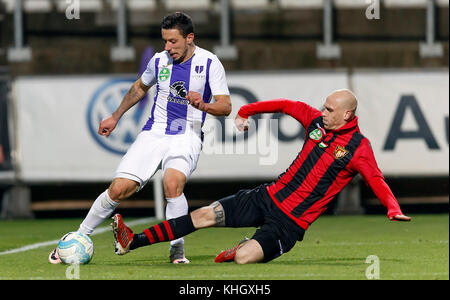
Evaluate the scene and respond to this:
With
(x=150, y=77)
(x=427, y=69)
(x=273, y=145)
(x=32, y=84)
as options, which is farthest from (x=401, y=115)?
(x=150, y=77)

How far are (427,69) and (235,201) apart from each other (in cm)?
719

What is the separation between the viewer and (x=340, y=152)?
7906mm

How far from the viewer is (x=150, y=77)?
8.66 metres

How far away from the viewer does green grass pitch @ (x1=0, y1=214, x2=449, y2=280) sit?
732 cm

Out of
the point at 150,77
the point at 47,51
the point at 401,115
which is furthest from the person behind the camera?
the point at 47,51

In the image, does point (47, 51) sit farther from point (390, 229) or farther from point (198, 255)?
point (198, 255)

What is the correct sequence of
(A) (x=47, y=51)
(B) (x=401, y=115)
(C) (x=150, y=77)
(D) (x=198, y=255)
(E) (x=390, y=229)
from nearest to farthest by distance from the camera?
1. (C) (x=150, y=77)
2. (D) (x=198, y=255)
3. (E) (x=390, y=229)
4. (B) (x=401, y=115)
5. (A) (x=47, y=51)

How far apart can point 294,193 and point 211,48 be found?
791cm

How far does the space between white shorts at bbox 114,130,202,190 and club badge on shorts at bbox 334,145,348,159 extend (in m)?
1.20

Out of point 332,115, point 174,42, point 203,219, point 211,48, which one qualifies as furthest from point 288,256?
point 211,48

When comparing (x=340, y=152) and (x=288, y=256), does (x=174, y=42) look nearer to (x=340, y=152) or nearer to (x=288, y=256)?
(x=340, y=152)

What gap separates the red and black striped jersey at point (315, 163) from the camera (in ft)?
25.9

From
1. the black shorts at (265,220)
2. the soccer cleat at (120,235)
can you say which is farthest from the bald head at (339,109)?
the soccer cleat at (120,235)

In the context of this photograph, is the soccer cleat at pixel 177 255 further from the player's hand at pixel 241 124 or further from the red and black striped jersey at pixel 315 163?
the player's hand at pixel 241 124
